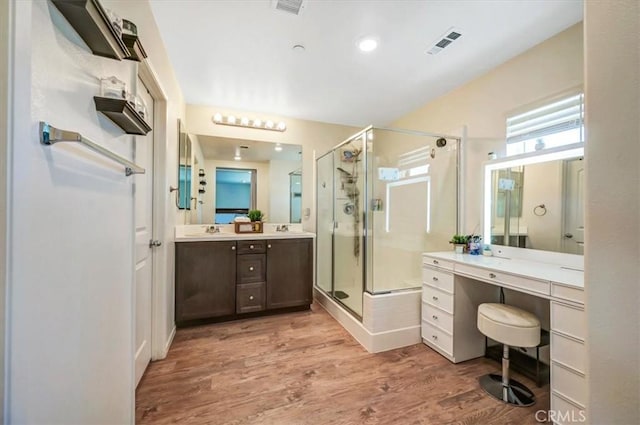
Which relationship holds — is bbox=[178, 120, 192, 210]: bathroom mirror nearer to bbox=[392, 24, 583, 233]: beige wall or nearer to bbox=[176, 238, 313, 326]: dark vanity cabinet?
bbox=[176, 238, 313, 326]: dark vanity cabinet

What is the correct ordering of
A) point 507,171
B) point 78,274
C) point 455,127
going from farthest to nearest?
point 455,127 < point 507,171 < point 78,274

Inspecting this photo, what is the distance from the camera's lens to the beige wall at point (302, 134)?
3117 millimetres

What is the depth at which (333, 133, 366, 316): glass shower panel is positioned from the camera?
106 inches

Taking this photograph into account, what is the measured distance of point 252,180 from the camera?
329 cm

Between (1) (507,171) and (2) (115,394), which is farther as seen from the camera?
(1) (507,171)

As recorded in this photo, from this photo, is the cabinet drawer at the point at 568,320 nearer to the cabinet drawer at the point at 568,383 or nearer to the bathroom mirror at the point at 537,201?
the cabinet drawer at the point at 568,383

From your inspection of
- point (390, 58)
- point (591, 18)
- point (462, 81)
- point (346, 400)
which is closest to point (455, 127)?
point (462, 81)

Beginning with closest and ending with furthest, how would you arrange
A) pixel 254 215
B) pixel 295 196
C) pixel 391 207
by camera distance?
1. pixel 391 207
2. pixel 254 215
3. pixel 295 196

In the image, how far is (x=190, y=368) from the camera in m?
1.88

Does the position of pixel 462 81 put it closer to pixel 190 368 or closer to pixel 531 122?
pixel 531 122

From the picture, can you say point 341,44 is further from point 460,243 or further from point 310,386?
point 310,386

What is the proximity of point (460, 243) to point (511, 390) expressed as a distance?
1.17m

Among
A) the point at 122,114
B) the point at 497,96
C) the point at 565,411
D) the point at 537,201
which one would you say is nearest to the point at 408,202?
the point at 537,201

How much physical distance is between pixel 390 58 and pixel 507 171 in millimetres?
1454
